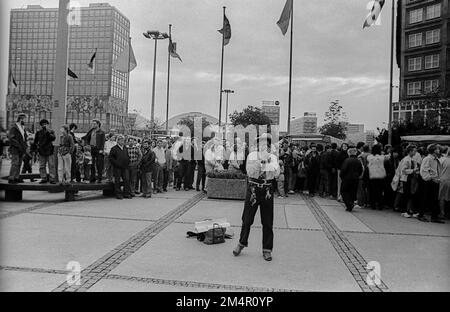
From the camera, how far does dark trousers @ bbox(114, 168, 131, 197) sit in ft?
43.4

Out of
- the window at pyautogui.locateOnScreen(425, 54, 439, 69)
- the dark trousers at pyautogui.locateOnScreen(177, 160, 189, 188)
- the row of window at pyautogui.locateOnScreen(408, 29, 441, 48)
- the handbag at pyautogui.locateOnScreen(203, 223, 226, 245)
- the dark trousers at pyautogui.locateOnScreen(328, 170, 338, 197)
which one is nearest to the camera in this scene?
the handbag at pyautogui.locateOnScreen(203, 223, 226, 245)

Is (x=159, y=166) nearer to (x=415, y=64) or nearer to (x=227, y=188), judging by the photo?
(x=227, y=188)

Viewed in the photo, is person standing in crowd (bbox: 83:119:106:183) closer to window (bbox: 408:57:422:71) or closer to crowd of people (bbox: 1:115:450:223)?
crowd of people (bbox: 1:115:450:223)

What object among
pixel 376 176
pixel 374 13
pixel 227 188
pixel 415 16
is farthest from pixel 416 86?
pixel 227 188

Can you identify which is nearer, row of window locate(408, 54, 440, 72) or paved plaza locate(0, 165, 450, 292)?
paved plaza locate(0, 165, 450, 292)

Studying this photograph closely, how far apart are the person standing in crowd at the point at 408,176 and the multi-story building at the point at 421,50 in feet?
142

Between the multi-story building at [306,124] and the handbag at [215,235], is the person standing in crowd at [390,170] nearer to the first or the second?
the handbag at [215,235]

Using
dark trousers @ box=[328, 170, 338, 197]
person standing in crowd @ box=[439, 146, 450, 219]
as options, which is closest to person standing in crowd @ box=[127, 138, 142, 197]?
dark trousers @ box=[328, 170, 338, 197]

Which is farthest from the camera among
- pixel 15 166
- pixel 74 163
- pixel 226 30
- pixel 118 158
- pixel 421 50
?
pixel 421 50

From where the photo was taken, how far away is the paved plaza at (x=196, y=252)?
17.6 ft

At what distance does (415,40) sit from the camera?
58.1 metres

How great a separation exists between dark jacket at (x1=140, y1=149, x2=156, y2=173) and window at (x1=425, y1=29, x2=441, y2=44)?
52.3m

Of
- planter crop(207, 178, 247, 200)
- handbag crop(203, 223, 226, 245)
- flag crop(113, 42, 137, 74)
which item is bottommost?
handbag crop(203, 223, 226, 245)

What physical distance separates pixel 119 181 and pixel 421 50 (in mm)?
54940
